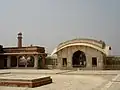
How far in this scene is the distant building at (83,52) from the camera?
32.8 m

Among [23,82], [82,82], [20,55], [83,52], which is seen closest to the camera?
[23,82]

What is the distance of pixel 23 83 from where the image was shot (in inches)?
526

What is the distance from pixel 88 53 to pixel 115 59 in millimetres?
4178

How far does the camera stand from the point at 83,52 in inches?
1342

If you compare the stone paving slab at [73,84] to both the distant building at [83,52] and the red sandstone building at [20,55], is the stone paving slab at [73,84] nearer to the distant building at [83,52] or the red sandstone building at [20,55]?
the distant building at [83,52]

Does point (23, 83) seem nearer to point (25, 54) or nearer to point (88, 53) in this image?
point (88, 53)

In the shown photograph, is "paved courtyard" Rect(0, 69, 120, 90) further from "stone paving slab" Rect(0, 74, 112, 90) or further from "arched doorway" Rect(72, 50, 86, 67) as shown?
"arched doorway" Rect(72, 50, 86, 67)

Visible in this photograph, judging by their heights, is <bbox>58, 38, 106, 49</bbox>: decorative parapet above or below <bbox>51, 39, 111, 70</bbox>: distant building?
above

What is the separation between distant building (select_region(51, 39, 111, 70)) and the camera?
32781 mm

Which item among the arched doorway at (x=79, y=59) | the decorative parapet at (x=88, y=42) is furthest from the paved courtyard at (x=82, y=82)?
the arched doorway at (x=79, y=59)

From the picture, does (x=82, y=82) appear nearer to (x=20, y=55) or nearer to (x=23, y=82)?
(x=23, y=82)

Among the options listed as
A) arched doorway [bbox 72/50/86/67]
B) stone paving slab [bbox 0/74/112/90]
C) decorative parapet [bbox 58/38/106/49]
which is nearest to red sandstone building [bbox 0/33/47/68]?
decorative parapet [bbox 58/38/106/49]

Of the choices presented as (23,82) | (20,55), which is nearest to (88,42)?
(20,55)

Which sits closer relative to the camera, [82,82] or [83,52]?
[82,82]
